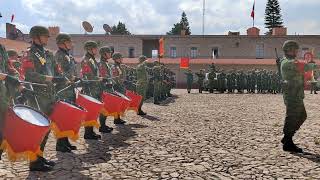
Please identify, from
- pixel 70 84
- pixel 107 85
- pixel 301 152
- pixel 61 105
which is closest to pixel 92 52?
pixel 107 85

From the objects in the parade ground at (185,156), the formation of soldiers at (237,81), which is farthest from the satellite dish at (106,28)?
the parade ground at (185,156)

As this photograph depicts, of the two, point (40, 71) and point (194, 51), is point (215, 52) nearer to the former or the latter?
point (194, 51)

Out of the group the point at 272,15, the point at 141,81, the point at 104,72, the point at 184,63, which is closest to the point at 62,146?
the point at 104,72

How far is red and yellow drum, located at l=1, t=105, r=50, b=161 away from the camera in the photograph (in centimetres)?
525

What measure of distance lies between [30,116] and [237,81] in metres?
28.1

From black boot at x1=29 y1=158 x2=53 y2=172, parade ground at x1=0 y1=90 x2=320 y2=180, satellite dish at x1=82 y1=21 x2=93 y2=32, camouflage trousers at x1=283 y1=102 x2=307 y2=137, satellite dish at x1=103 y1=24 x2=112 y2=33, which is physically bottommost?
parade ground at x1=0 y1=90 x2=320 y2=180

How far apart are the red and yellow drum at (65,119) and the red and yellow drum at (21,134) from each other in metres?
1.07

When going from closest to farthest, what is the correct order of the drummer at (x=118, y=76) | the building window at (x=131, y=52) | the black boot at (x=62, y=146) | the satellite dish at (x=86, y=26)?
1. the black boot at (x=62, y=146)
2. the drummer at (x=118, y=76)
3. the satellite dish at (x=86, y=26)
4. the building window at (x=131, y=52)

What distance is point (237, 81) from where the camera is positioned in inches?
1284

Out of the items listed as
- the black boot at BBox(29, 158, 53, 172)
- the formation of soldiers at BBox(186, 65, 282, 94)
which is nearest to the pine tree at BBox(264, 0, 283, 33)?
the formation of soldiers at BBox(186, 65, 282, 94)

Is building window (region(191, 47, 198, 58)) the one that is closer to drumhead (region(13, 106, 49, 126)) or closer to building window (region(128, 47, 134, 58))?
building window (region(128, 47, 134, 58))

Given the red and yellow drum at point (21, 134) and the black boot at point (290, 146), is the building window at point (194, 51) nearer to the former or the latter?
the black boot at point (290, 146)

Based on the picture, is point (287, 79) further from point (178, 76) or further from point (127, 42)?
point (127, 42)

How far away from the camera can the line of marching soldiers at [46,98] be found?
5.33 metres
